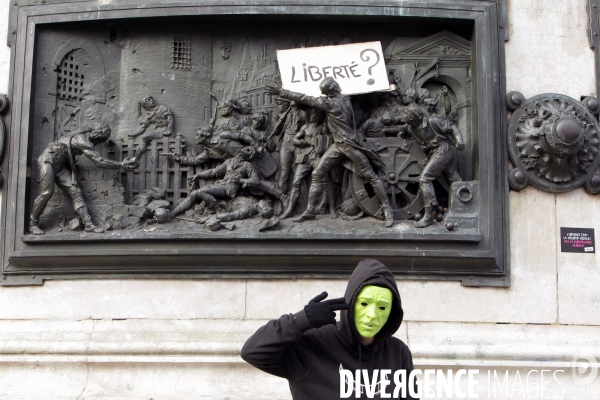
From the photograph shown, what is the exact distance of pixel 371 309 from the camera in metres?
3.82

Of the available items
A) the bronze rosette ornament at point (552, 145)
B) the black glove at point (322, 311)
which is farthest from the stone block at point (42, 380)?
the bronze rosette ornament at point (552, 145)

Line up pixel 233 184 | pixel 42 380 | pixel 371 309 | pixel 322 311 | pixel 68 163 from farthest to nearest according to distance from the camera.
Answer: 1. pixel 68 163
2. pixel 233 184
3. pixel 42 380
4. pixel 371 309
5. pixel 322 311

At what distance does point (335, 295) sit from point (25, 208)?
333 cm

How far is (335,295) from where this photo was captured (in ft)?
24.2

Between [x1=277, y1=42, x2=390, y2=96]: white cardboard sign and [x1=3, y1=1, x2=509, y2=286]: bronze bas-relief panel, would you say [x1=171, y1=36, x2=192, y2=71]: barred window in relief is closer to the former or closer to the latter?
[x1=3, y1=1, x2=509, y2=286]: bronze bas-relief panel

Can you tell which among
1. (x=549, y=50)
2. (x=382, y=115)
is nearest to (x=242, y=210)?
(x=382, y=115)

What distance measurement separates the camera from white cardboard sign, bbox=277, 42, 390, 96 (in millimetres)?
7934

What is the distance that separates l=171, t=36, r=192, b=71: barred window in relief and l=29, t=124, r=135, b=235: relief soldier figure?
3.53ft

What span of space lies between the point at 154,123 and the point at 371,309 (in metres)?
4.98

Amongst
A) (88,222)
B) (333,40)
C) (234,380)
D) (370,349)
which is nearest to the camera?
(370,349)

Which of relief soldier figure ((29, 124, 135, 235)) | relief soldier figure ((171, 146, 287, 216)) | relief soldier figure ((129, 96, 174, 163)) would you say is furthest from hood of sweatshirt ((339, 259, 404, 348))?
relief soldier figure ((129, 96, 174, 163))

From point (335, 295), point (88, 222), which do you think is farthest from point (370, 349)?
point (88, 222)

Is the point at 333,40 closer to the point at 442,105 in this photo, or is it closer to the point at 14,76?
the point at 442,105

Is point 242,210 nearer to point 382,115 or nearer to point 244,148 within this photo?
point 244,148
